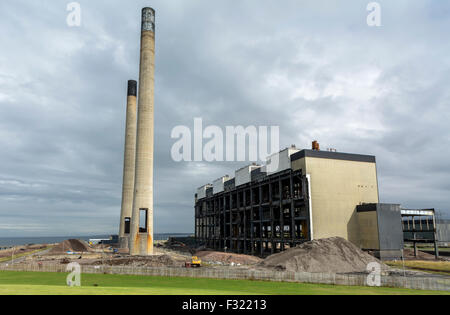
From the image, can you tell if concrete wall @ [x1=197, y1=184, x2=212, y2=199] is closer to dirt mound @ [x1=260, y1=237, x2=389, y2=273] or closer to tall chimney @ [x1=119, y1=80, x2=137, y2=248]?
tall chimney @ [x1=119, y1=80, x2=137, y2=248]

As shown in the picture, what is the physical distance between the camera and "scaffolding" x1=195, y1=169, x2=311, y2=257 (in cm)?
5784

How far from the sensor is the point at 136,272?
34.6m

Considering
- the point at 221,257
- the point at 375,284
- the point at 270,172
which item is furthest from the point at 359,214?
the point at 375,284

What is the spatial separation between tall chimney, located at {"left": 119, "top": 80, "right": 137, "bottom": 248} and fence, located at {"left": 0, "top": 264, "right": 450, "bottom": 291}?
46.0 m

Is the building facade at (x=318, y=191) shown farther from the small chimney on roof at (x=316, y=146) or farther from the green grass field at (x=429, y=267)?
the green grass field at (x=429, y=267)

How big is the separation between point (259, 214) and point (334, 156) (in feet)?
69.7

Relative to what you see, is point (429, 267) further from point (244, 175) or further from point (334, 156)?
point (244, 175)

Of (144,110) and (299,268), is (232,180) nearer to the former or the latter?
(144,110)

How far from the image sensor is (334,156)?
190ft

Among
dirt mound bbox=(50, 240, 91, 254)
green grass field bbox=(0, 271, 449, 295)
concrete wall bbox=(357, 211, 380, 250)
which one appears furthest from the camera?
dirt mound bbox=(50, 240, 91, 254)

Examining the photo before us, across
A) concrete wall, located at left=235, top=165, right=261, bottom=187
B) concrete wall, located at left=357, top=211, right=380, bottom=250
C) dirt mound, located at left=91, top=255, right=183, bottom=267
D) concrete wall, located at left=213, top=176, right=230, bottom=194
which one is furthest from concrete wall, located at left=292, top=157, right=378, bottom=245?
concrete wall, located at left=213, top=176, right=230, bottom=194

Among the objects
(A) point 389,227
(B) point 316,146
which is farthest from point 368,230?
(B) point 316,146

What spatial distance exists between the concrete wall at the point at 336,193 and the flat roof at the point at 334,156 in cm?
A: 54

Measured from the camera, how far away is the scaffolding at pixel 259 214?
57844 millimetres
